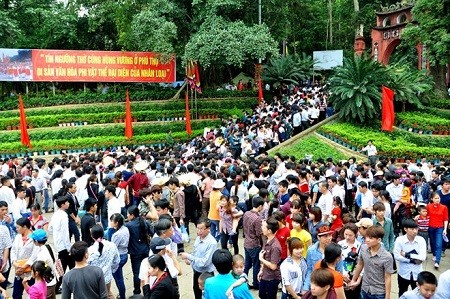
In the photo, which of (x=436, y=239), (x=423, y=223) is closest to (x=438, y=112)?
(x=436, y=239)

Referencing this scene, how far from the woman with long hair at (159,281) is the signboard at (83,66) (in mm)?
18907

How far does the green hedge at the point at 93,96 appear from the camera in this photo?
2242 cm

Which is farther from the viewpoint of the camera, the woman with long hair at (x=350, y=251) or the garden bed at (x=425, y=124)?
the garden bed at (x=425, y=124)

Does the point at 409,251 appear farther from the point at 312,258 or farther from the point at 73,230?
the point at 73,230

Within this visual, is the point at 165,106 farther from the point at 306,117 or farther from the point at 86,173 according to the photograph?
the point at 86,173

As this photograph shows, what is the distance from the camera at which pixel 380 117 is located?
711 inches

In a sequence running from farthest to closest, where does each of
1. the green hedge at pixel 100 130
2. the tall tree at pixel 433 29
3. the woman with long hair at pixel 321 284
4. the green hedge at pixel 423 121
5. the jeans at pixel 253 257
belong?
the green hedge at pixel 100 130, the tall tree at pixel 433 29, the green hedge at pixel 423 121, the jeans at pixel 253 257, the woman with long hair at pixel 321 284

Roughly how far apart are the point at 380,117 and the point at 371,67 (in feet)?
6.43

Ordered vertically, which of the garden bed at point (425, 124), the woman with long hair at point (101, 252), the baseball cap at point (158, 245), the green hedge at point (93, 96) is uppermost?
the green hedge at point (93, 96)

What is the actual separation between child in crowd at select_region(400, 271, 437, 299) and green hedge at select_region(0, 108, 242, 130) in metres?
18.6

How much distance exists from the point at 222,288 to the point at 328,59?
2718 centimetres

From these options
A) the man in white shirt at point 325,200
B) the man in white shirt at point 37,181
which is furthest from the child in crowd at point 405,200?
the man in white shirt at point 37,181

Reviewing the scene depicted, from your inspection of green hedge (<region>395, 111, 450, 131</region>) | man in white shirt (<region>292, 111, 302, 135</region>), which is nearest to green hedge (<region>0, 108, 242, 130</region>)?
man in white shirt (<region>292, 111, 302, 135</region>)

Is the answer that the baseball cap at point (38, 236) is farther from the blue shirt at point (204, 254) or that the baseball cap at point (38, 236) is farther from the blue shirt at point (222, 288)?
the blue shirt at point (222, 288)
